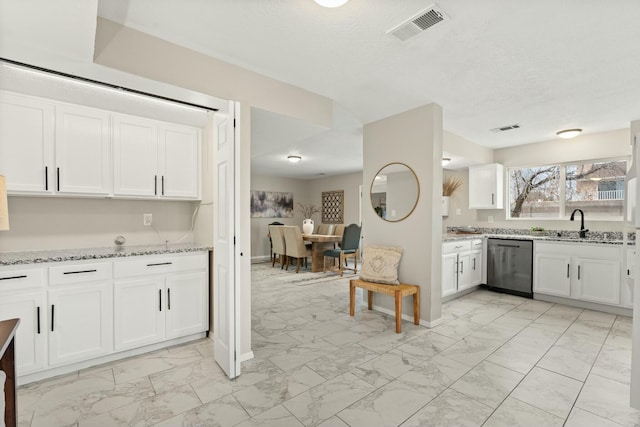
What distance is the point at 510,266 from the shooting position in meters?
4.42

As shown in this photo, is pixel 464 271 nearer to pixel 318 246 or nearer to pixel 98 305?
pixel 318 246

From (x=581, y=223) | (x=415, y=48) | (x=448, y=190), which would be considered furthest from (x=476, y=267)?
(x=415, y=48)

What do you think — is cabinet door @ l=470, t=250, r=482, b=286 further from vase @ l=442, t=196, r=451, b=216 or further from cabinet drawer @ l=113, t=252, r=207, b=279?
cabinet drawer @ l=113, t=252, r=207, b=279

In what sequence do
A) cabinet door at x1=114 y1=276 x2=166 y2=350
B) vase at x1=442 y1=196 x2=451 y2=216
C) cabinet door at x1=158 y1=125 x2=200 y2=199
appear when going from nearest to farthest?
1. cabinet door at x1=114 y1=276 x2=166 y2=350
2. cabinet door at x1=158 y1=125 x2=200 y2=199
3. vase at x1=442 y1=196 x2=451 y2=216

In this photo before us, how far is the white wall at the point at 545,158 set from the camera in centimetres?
409

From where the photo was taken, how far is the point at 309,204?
30.2 feet

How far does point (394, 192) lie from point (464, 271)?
5.64 ft

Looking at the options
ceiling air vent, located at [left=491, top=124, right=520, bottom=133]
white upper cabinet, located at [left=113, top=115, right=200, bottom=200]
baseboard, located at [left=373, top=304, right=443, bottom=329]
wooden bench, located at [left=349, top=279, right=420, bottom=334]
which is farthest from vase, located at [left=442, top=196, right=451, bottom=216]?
white upper cabinet, located at [left=113, top=115, right=200, bottom=200]

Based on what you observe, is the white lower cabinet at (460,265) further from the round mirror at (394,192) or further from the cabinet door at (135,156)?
the cabinet door at (135,156)

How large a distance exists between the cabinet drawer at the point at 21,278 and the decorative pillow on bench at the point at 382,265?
9.43 ft

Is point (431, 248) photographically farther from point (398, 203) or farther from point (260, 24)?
point (260, 24)

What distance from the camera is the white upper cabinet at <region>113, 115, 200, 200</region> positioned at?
271 centimetres

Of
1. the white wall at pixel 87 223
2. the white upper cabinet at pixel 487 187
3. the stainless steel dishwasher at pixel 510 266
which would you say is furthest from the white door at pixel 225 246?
the white upper cabinet at pixel 487 187

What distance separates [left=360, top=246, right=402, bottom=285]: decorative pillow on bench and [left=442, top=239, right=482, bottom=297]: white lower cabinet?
2.77ft
